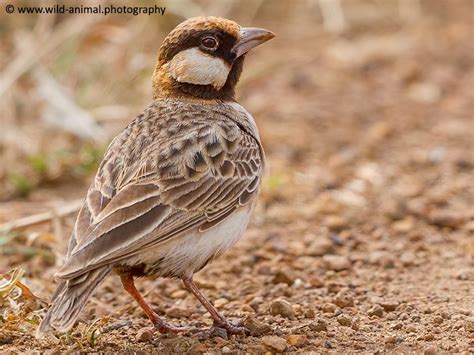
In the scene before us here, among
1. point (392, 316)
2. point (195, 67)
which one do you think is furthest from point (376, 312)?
point (195, 67)

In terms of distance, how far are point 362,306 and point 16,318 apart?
73.2 inches

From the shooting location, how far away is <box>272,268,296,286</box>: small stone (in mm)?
5648

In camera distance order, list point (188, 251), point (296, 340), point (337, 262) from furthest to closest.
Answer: point (337, 262)
point (188, 251)
point (296, 340)

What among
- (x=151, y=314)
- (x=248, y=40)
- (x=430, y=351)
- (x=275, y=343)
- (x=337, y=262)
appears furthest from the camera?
(x=337, y=262)

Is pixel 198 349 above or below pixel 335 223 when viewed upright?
above

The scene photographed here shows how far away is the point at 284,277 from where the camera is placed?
222 inches

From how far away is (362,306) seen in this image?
5.18m

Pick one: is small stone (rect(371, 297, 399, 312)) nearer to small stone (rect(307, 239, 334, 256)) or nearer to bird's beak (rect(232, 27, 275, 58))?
small stone (rect(307, 239, 334, 256))

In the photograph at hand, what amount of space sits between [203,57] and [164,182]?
3.32 ft

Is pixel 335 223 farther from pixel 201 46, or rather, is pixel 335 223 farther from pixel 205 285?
pixel 201 46

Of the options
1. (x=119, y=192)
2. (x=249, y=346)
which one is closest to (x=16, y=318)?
(x=119, y=192)

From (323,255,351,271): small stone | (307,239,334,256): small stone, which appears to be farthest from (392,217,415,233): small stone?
(323,255,351,271): small stone

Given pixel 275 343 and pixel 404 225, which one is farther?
pixel 404 225

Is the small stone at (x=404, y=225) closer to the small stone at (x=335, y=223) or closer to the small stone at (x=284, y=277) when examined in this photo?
the small stone at (x=335, y=223)
